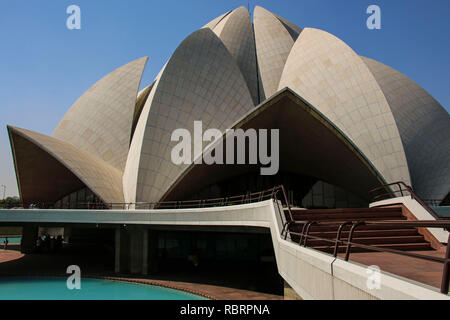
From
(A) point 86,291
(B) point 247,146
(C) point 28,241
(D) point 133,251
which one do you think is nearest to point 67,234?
(C) point 28,241

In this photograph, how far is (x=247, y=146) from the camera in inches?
845

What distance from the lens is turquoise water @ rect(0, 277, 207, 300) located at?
563 inches

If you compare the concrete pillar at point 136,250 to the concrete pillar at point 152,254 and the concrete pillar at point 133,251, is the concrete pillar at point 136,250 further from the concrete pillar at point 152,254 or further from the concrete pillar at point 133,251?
the concrete pillar at point 152,254

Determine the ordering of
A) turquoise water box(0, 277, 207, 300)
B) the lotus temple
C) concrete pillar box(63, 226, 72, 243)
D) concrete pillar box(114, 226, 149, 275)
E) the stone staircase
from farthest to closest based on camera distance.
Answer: concrete pillar box(63, 226, 72, 243)
concrete pillar box(114, 226, 149, 275)
the lotus temple
turquoise water box(0, 277, 207, 300)
the stone staircase

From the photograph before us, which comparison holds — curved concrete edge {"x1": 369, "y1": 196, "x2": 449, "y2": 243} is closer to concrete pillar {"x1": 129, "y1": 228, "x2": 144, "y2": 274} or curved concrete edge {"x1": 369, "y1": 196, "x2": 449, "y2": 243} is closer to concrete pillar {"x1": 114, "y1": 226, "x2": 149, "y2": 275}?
concrete pillar {"x1": 114, "y1": 226, "x2": 149, "y2": 275}

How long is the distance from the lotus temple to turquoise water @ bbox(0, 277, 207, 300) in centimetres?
269

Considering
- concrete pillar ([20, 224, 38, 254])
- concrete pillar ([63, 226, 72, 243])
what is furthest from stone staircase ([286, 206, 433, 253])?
concrete pillar ([63, 226, 72, 243])

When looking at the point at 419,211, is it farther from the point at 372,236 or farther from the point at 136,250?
the point at 136,250

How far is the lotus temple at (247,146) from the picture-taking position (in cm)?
1844

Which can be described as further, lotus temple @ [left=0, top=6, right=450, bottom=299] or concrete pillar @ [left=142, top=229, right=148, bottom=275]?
concrete pillar @ [left=142, top=229, right=148, bottom=275]

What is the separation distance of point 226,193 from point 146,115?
8633mm

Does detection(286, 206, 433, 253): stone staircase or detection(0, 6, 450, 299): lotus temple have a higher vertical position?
detection(0, 6, 450, 299): lotus temple

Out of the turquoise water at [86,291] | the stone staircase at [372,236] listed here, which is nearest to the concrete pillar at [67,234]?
the turquoise water at [86,291]
